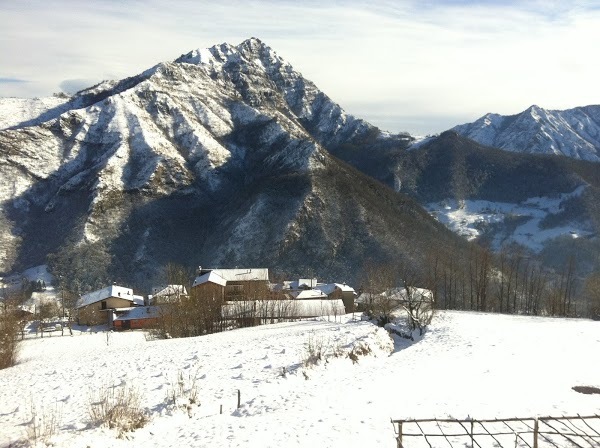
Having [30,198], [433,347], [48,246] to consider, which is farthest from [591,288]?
[30,198]

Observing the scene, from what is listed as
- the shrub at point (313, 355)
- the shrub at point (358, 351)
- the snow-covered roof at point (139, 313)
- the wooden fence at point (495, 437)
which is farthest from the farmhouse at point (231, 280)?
the wooden fence at point (495, 437)

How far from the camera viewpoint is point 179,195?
15325 centimetres

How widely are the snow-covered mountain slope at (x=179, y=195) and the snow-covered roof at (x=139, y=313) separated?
36880 mm

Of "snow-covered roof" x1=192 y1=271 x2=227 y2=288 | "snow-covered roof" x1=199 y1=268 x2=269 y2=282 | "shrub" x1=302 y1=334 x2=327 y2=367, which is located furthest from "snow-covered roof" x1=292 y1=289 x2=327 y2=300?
"shrub" x1=302 y1=334 x2=327 y2=367

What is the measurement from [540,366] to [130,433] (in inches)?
846

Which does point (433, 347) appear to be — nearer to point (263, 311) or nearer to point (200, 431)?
point (200, 431)

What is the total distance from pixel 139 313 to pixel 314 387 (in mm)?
67068

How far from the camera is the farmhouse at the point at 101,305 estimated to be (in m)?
83.1

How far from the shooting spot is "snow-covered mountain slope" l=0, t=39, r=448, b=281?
120 m

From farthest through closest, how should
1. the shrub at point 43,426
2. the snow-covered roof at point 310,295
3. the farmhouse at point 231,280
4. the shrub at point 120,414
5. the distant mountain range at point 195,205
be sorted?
1. the distant mountain range at point 195,205
2. the snow-covered roof at point 310,295
3. the farmhouse at point 231,280
4. the shrub at point 120,414
5. the shrub at point 43,426

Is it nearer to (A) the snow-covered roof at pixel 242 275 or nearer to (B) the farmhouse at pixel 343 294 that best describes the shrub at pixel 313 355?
(B) the farmhouse at pixel 343 294

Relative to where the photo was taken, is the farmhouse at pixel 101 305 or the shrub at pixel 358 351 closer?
the shrub at pixel 358 351

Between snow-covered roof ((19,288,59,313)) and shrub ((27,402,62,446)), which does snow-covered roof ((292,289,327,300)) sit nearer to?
shrub ((27,402,62,446))

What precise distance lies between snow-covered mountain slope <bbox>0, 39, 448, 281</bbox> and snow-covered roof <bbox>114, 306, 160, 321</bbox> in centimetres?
3688
